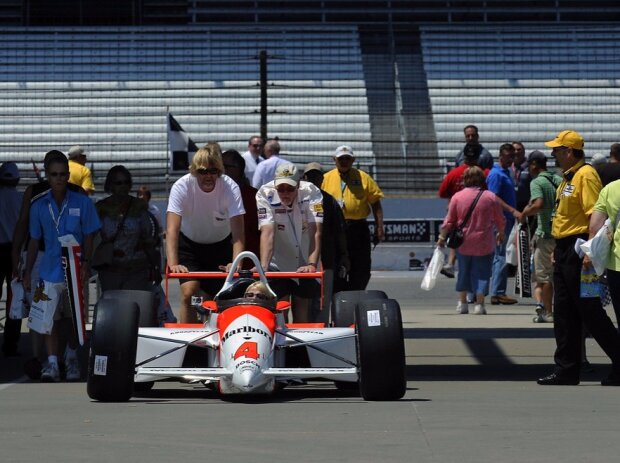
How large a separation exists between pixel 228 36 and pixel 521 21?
21.7 feet

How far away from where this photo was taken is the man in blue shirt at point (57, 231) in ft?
35.2

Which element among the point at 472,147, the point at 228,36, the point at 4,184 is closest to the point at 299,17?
the point at 228,36

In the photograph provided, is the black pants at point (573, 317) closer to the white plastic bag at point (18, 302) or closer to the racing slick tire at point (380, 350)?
the racing slick tire at point (380, 350)

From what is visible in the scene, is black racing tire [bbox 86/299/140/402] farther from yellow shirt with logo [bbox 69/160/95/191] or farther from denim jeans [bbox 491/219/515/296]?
denim jeans [bbox 491/219/515/296]

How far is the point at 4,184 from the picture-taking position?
42.9 feet

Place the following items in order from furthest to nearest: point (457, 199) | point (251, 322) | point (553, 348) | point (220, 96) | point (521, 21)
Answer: point (521, 21) → point (220, 96) → point (457, 199) → point (553, 348) → point (251, 322)

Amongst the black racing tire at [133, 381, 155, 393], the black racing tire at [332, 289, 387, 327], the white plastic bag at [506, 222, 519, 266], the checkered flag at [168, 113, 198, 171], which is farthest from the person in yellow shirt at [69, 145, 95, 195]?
the black racing tire at [332, 289, 387, 327]

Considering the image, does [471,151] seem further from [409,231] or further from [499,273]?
[409,231]

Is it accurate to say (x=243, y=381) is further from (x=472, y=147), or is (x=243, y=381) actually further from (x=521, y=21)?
(x=521, y=21)

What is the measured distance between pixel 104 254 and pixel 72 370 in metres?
0.92

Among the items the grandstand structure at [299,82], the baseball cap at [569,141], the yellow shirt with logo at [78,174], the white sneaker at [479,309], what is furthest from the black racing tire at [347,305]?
the grandstand structure at [299,82]

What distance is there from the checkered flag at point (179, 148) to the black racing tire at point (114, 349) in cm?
1291

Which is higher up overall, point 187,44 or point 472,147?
point 187,44

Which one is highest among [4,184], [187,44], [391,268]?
[187,44]
